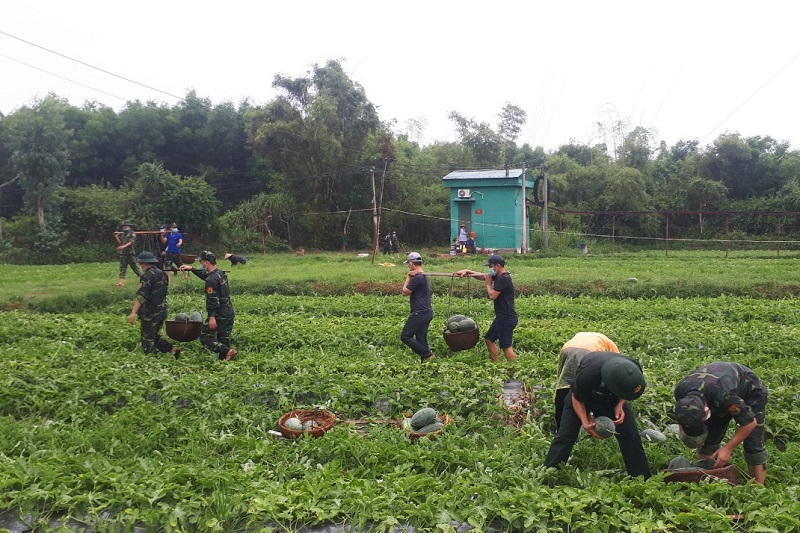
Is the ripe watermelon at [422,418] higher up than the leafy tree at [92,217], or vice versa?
the leafy tree at [92,217]

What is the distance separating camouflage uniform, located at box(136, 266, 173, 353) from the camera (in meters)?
9.09

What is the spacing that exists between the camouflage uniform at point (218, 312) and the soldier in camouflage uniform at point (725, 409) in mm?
6395

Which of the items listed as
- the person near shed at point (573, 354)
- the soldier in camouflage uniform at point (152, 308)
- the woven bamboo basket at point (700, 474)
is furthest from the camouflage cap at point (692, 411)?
the soldier in camouflage uniform at point (152, 308)

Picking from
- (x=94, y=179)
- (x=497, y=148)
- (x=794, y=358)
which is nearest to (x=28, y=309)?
(x=794, y=358)

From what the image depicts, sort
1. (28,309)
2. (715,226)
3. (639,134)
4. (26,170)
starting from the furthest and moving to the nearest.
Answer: (639,134)
(715,226)
(26,170)
(28,309)

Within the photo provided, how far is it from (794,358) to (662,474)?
16.4ft

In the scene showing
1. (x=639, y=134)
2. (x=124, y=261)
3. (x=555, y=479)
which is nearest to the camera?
(x=555, y=479)

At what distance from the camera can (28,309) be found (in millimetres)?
14070

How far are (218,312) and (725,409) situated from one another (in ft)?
22.5

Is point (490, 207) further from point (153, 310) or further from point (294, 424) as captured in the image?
point (294, 424)

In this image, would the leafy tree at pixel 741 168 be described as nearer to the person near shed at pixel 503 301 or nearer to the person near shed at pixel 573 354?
the person near shed at pixel 503 301

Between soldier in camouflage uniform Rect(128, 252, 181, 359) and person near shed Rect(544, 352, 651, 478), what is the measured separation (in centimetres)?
621

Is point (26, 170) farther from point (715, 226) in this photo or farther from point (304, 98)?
point (715, 226)

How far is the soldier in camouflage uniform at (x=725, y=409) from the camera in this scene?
4.47 metres
